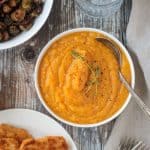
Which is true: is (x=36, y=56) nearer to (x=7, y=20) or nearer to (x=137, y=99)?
(x=7, y=20)

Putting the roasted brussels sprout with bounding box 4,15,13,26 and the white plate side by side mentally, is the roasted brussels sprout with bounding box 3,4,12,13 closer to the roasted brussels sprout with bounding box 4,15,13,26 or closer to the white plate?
the roasted brussels sprout with bounding box 4,15,13,26

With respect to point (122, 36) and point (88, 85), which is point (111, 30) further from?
point (88, 85)

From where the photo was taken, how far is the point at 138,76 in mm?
1546

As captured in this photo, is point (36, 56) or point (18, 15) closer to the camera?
point (18, 15)

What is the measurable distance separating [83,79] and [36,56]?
166 millimetres

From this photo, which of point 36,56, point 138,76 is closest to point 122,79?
point 138,76

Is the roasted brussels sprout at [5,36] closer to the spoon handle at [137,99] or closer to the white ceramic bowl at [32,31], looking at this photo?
the white ceramic bowl at [32,31]

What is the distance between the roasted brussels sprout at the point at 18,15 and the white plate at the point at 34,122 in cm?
25

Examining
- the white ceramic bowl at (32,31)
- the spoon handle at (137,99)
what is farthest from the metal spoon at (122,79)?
the white ceramic bowl at (32,31)

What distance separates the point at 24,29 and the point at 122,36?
0.27 m

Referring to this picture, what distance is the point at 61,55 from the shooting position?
4.95 feet

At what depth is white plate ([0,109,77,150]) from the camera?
5.10 feet

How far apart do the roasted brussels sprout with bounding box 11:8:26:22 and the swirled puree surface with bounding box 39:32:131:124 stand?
0.36 ft

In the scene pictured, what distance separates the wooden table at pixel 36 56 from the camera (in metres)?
1.57
